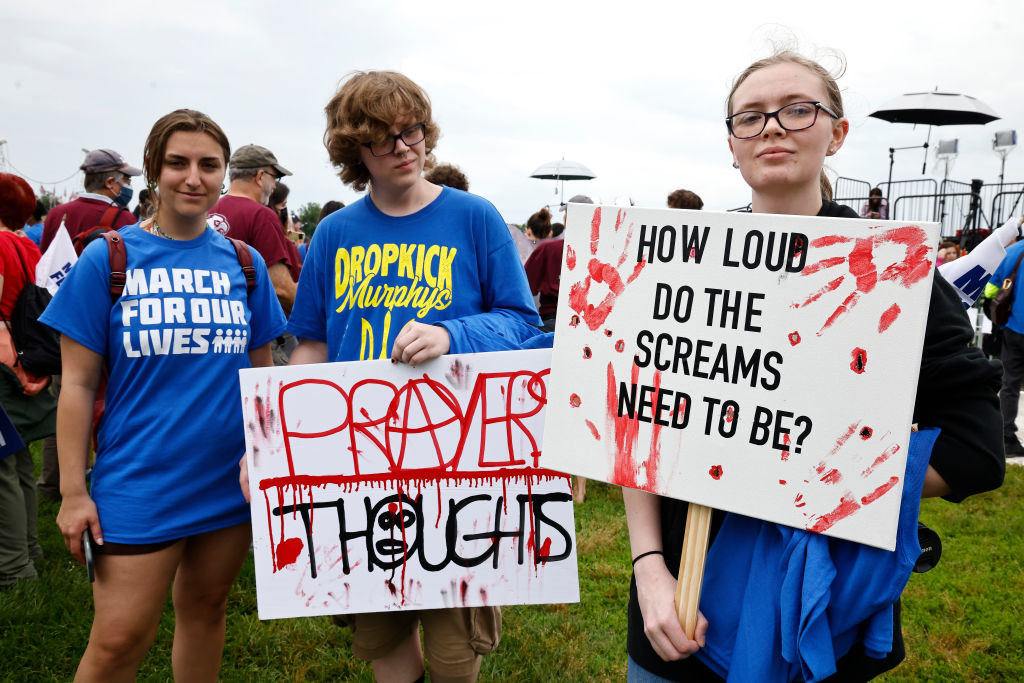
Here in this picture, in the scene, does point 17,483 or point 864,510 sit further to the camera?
point 17,483

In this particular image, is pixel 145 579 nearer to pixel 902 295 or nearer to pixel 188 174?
pixel 188 174

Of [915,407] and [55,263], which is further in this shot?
[55,263]

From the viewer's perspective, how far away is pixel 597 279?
1372mm

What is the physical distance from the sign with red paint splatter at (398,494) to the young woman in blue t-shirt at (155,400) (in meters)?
0.29

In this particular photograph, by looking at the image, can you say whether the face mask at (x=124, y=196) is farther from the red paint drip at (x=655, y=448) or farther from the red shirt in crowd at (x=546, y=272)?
the red paint drip at (x=655, y=448)

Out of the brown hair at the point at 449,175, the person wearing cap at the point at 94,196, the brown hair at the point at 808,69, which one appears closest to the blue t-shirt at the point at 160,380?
the brown hair at the point at 808,69

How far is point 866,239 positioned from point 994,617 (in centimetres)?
357

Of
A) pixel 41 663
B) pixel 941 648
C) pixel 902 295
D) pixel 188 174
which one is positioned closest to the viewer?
pixel 902 295

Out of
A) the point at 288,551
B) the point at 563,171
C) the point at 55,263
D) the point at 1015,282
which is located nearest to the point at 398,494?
the point at 288,551

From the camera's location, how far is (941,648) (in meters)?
3.44

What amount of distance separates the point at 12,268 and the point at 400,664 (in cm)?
263

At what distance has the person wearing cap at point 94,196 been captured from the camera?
15.5ft

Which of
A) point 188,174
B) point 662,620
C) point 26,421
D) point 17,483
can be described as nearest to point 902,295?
point 662,620

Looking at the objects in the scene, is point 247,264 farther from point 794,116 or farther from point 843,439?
point 843,439
